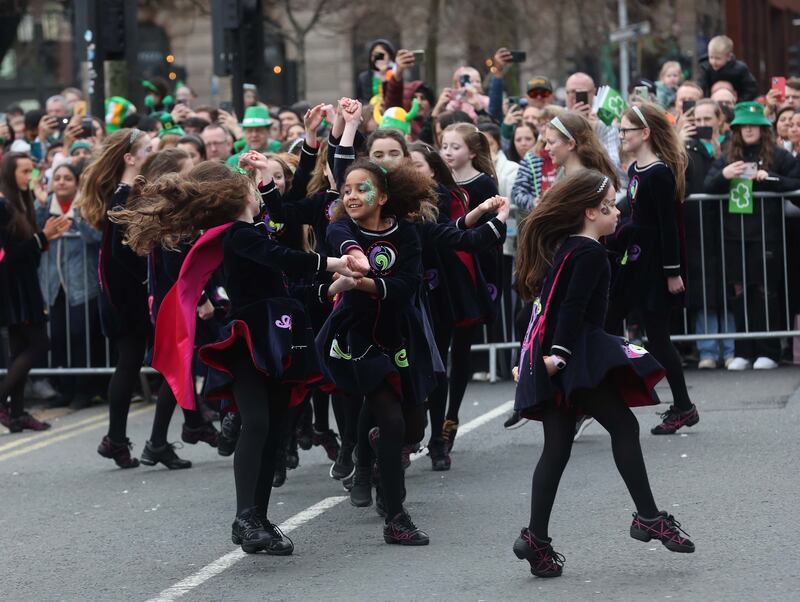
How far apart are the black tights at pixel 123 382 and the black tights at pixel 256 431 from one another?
2.63 metres

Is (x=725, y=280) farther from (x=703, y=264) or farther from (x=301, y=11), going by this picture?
(x=301, y=11)

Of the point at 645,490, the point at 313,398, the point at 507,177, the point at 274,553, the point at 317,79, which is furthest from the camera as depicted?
the point at 317,79

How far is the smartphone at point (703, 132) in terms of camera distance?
13250mm

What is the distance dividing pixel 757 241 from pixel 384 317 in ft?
20.6

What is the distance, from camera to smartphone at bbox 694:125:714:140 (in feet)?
43.5

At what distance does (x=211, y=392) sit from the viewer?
7391 millimetres

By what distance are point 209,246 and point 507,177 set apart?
19.2ft

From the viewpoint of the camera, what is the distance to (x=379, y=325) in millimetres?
7555

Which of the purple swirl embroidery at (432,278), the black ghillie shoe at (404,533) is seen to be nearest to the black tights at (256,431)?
the black ghillie shoe at (404,533)

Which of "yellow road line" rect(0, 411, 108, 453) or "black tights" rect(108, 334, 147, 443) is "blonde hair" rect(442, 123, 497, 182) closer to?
"black tights" rect(108, 334, 147, 443)

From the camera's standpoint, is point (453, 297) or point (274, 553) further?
point (453, 297)

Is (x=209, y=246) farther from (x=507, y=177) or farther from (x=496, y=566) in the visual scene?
(x=507, y=177)

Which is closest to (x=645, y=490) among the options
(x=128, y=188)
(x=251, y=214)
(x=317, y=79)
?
(x=251, y=214)

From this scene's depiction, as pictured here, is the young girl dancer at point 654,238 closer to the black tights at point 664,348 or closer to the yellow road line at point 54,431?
the black tights at point 664,348
